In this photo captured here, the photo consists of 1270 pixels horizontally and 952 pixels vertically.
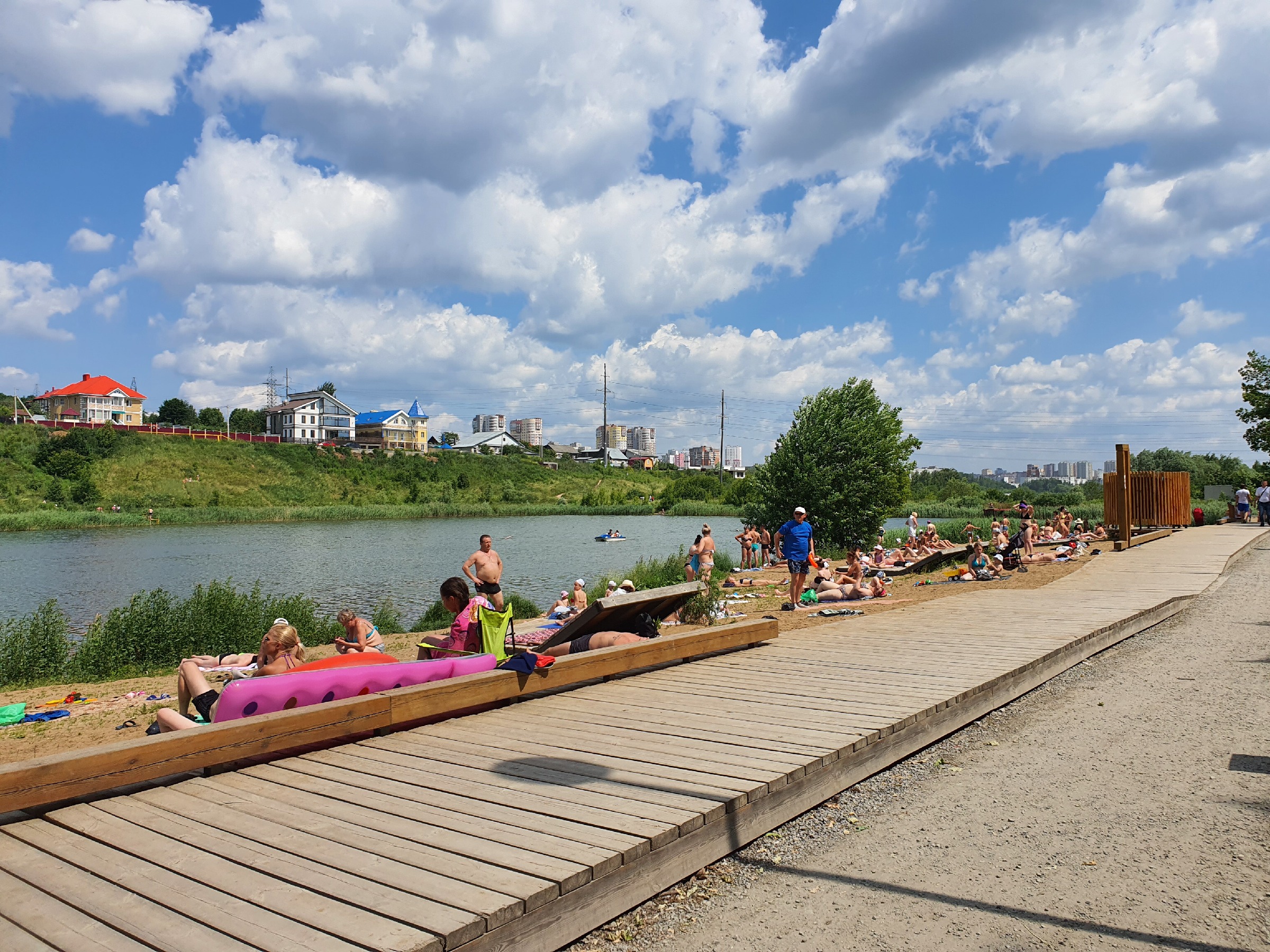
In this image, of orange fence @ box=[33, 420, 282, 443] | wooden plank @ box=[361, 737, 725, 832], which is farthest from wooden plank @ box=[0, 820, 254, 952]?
orange fence @ box=[33, 420, 282, 443]

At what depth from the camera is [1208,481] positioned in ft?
233

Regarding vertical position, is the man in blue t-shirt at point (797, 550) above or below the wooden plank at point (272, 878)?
above

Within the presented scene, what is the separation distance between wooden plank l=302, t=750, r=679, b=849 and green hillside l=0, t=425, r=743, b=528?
49416 mm

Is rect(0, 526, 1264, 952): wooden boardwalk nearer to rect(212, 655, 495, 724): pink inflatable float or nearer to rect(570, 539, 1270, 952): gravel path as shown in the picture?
rect(570, 539, 1270, 952): gravel path

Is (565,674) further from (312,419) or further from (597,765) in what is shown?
(312,419)

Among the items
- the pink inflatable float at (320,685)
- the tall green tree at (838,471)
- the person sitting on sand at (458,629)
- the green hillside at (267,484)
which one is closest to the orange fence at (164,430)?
the green hillside at (267,484)

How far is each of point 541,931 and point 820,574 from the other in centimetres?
1367

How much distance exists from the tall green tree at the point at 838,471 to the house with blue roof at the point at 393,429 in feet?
312

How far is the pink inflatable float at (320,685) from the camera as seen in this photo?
14.8 feet

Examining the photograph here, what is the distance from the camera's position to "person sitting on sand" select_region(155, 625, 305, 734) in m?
→ 5.52

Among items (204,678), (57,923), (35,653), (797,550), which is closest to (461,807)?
(57,923)

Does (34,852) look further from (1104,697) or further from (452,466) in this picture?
(452,466)

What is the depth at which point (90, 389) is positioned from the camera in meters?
107

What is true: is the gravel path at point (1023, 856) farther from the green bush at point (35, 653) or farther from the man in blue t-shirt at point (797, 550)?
the green bush at point (35, 653)
